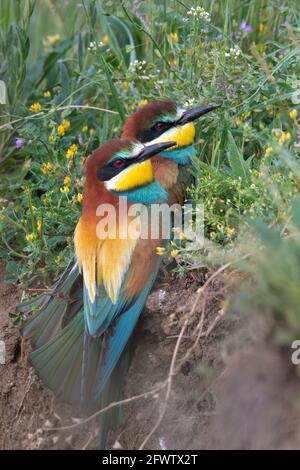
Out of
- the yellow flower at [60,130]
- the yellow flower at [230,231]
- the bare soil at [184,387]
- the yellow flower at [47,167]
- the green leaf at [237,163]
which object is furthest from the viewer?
the yellow flower at [60,130]

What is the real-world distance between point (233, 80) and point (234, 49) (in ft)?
0.36

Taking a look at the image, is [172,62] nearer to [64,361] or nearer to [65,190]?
[65,190]

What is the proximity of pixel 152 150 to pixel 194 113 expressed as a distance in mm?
274

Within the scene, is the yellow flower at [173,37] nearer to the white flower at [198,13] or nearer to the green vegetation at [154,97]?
the green vegetation at [154,97]

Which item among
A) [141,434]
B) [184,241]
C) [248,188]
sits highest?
[248,188]

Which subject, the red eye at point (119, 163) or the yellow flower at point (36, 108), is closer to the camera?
the red eye at point (119, 163)

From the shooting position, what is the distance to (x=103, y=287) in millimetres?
2943

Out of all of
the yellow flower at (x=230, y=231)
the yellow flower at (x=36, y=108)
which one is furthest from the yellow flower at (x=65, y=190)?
the yellow flower at (x=230, y=231)

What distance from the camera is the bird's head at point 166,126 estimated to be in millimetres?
3432

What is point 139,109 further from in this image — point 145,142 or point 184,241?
point 184,241

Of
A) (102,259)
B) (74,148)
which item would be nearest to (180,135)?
(74,148)

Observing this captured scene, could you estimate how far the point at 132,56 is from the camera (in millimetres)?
3867

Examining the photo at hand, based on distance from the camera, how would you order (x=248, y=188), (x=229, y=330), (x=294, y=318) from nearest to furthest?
(x=294, y=318) → (x=229, y=330) → (x=248, y=188)
